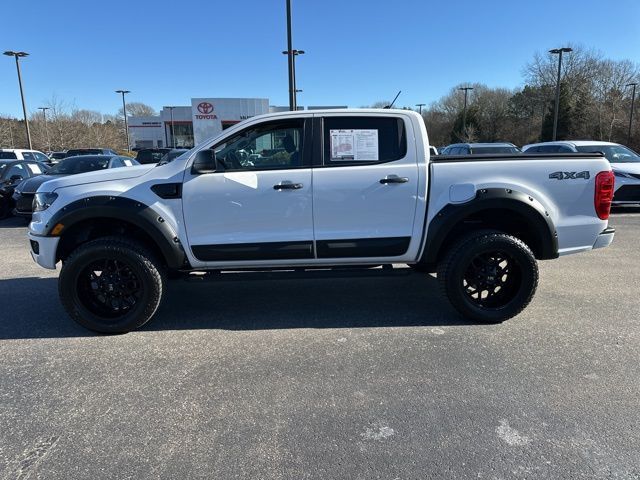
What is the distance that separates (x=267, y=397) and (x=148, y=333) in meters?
1.71

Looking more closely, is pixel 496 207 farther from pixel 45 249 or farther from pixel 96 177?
pixel 45 249

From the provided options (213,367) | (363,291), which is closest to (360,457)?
(213,367)

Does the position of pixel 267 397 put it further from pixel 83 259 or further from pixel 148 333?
pixel 83 259

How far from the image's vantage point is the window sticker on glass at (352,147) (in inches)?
165

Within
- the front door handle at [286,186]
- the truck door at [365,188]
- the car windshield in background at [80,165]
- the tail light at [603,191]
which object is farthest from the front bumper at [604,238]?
the car windshield in background at [80,165]

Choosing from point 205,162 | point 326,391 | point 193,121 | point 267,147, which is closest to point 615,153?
point 267,147

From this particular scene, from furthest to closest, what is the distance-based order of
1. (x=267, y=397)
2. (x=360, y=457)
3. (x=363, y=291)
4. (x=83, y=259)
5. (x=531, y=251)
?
(x=363, y=291)
(x=531, y=251)
(x=83, y=259)
(x=267, y=397)
(x=360, y=457)

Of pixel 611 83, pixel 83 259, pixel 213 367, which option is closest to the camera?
pixel 213 367

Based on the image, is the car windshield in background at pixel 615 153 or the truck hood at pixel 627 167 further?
the car windshield in background at pixel 615 153

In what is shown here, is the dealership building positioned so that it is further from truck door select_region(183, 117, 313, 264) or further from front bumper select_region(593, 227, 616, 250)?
front bumper select_region(593, 227, 616, 250)

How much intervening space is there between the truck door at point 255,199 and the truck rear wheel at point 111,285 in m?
0.48

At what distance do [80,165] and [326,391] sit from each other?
408 inches

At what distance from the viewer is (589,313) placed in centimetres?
452

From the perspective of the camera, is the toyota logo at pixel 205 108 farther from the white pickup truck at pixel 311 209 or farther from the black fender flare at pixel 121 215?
the black fender flare at pixel 121 215
